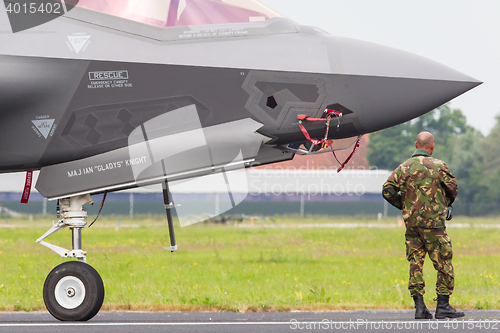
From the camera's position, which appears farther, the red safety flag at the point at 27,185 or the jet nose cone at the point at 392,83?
the red safety flag at the point at 27,185

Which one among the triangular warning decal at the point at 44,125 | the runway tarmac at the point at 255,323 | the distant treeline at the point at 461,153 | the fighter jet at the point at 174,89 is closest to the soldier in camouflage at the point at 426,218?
the runway tarmac at the point at 255,323

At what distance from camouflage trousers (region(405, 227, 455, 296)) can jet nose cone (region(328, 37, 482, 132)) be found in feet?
5.07

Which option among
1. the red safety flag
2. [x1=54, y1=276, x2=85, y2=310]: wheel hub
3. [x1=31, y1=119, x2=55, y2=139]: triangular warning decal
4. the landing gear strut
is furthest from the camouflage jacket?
the red safety flag

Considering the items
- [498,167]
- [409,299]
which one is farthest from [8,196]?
[498,167]

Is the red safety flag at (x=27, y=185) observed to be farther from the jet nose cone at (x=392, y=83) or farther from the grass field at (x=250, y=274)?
the jet nose cone at (x=392, y=83)

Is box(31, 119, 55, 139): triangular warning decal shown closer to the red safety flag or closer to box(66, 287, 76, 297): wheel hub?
the red safety flag

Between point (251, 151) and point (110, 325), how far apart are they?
2629 mm

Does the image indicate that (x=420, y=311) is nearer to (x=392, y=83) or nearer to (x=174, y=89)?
(x=392, y=83)

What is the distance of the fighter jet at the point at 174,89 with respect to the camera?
21.2ft

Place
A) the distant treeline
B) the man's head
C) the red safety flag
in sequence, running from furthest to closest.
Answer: the distant treeline, the man's head, the red safety flag

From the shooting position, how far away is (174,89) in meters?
6.58

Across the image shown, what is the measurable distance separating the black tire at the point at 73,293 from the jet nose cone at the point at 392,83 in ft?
11.2

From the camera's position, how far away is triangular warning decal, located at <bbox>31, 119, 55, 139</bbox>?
6781 millimetres

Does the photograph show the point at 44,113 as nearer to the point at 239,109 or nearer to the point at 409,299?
the point at 239,109
